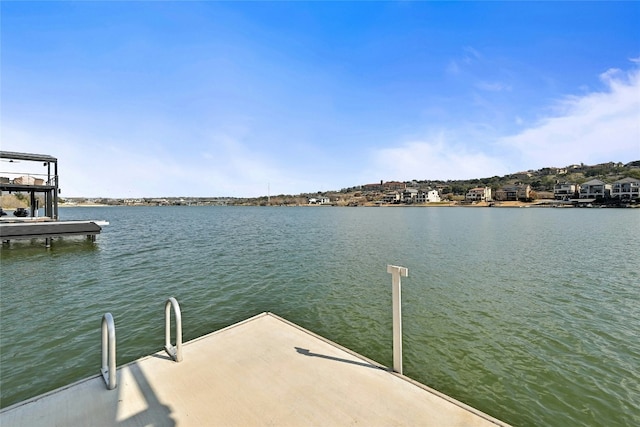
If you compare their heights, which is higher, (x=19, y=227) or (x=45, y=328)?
(x=19, y=227)

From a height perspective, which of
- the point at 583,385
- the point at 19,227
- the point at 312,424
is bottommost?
the point at 583,385

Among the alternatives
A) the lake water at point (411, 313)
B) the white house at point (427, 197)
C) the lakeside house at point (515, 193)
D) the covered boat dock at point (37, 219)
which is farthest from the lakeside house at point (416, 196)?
the covered boat dock at point (37, 219)

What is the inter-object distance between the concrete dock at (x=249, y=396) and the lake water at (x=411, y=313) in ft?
5.95

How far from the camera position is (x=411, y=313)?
26.6ft

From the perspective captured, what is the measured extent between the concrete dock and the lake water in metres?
1.81

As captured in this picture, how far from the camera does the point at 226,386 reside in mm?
3584

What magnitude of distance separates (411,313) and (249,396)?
5.88 meters

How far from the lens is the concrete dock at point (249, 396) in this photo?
9.89 feet

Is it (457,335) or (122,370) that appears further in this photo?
(457,335)

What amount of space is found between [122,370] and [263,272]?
884 centimetres

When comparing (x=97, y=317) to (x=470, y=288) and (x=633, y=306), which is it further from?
(x=633, y=306)

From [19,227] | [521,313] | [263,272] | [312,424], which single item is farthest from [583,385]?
[19,227]

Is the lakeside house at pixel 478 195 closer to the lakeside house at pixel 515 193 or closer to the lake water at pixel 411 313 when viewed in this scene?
the lakeside house at pixel 515 193

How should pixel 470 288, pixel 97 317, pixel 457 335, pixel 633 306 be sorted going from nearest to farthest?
pixel 457 335, pixel 97 317, pixel 633 306, pixel 470 288
